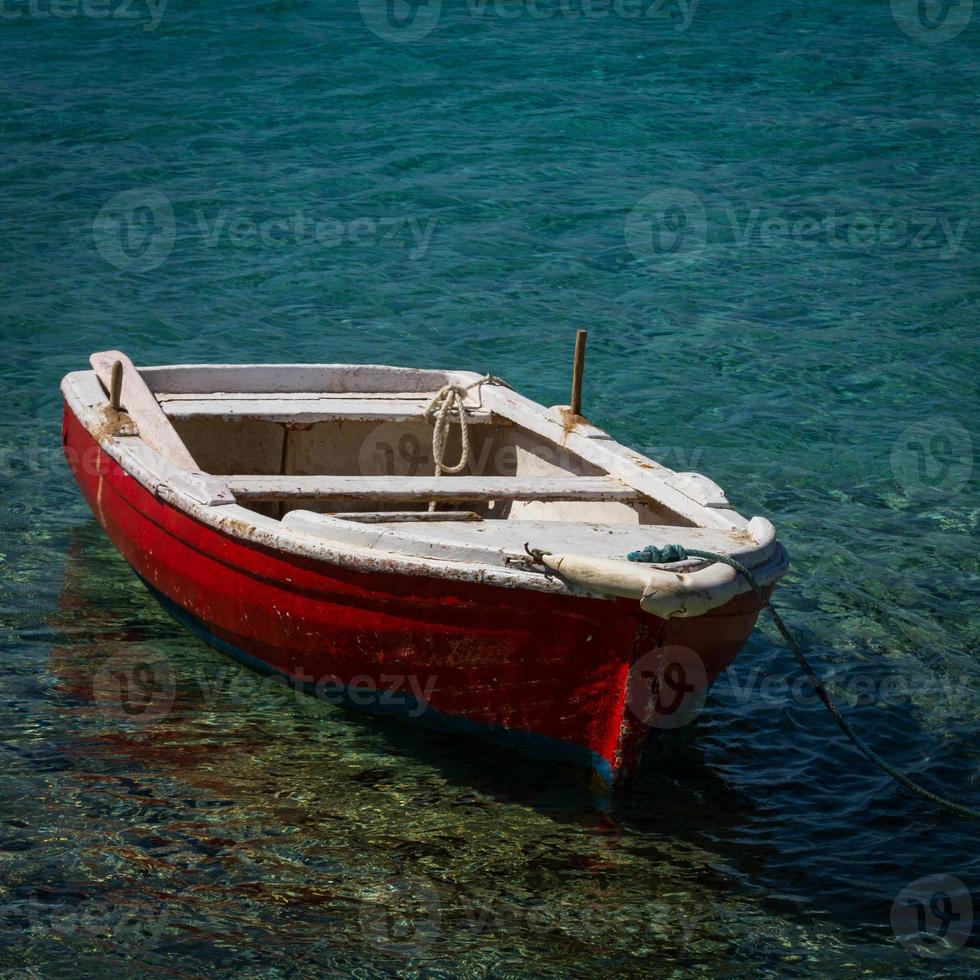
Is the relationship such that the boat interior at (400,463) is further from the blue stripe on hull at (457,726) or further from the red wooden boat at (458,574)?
the blue stripe on hull at (457,726)

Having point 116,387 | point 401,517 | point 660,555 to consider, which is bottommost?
point 401,517

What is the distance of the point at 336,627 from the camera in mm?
6074

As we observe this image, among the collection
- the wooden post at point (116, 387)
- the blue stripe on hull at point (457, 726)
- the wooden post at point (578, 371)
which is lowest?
the blue stripe on hull at point (457, 726)

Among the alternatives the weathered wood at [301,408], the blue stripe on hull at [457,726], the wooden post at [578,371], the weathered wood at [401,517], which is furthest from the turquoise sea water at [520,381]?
the wooden post at [578,371]

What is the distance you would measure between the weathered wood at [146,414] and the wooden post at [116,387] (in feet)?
0.13

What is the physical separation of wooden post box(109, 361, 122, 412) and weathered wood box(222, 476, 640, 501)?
1107 mm

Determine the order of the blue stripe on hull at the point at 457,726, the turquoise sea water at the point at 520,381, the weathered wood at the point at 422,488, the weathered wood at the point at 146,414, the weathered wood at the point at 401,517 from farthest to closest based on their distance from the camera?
1. the weathered wood at the point at 146,414
2. the weathered wood at the point at 422,488
3. the weathered wood at the point at 401,517
4. the blue stripe on hull at the point at 457,726
5. the turquoise sea water at the point at 520,381

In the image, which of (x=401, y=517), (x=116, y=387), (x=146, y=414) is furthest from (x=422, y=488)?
(x=116, y=387)

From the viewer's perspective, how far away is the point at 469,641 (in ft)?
19.0

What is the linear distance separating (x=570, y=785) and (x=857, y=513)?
172 inches

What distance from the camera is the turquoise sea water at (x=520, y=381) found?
17.3 feet

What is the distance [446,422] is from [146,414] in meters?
1.69

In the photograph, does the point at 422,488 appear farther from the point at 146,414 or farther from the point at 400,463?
the point at 146,414

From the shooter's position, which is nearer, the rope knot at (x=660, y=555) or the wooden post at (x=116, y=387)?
the rope knot at (x=660, y=555)
